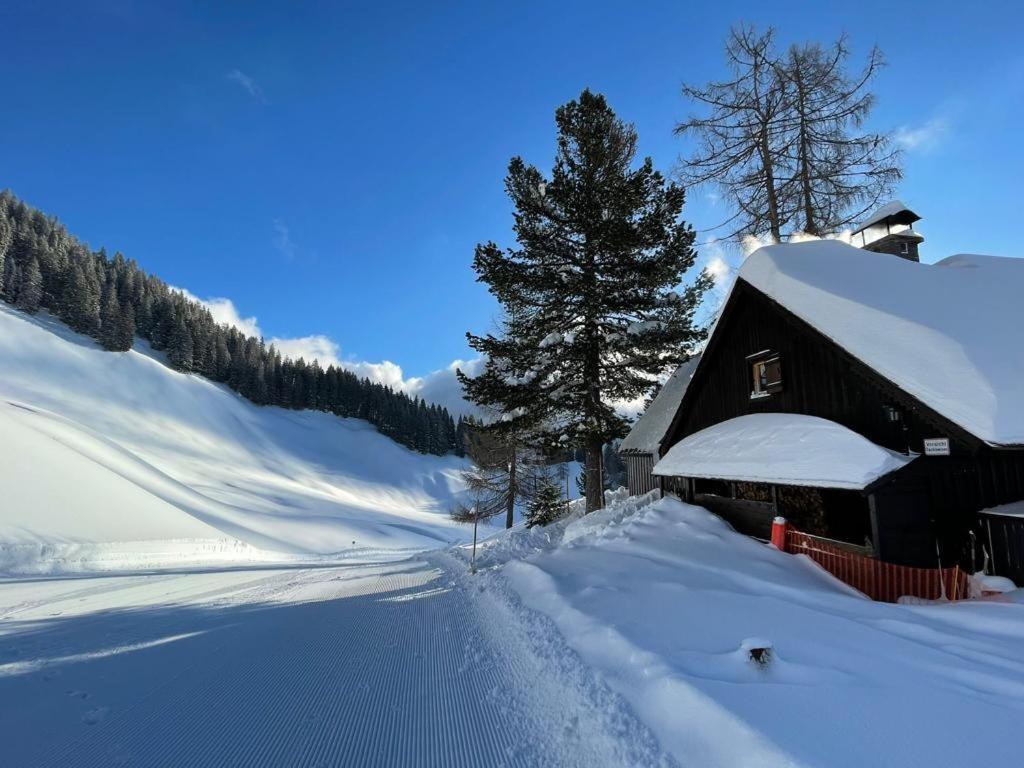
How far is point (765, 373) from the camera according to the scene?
11.7m

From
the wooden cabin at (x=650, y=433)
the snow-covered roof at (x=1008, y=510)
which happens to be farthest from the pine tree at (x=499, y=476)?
the snow-covered roof at (x=1008, y=510)

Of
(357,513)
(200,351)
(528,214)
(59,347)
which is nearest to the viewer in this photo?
(528,214)

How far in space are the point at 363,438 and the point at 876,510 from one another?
84848mm

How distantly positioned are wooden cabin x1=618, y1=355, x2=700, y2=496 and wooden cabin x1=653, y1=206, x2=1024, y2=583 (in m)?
4.88

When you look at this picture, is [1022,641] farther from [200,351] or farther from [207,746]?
[200,351]

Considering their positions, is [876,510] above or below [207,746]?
above

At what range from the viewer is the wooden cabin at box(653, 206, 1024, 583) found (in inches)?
292

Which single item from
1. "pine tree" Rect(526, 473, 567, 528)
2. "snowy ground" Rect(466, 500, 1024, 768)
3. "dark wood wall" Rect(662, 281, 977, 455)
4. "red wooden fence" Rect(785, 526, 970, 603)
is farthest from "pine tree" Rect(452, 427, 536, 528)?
"red wooden fence" Rect(785, 526, 970, 603)

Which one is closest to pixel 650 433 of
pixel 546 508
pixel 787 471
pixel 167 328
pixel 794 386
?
pixel 546 508

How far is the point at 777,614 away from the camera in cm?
541

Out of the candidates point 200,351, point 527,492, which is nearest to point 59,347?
point 200,351

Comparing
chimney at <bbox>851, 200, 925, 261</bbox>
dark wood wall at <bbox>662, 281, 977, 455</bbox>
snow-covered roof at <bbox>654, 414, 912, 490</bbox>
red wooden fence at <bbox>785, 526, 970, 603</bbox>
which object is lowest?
red wooden fence at <bbox>785, 526, 970, 603</bbox>

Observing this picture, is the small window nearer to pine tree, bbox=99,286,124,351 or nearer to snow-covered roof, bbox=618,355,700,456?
snow-covered roof, bbox=618,355,700,456

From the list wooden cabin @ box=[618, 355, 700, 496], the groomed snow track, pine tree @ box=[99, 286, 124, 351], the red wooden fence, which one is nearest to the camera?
the groomed snow track
